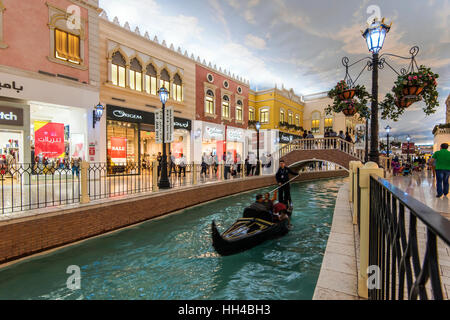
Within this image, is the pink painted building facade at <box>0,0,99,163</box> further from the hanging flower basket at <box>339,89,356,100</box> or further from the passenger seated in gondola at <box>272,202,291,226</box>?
the hanging flower basket at <box>339,89,356,100</box>

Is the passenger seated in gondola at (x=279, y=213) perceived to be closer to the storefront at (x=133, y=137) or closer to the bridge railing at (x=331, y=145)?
the storefront at (x=133, y=137)

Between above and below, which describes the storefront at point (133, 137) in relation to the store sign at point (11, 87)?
below

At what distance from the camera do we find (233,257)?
550 cm

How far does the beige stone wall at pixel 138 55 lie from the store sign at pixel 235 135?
15.7 feet

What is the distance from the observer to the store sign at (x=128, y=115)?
44.1 ft

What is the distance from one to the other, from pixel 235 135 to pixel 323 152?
9339mm

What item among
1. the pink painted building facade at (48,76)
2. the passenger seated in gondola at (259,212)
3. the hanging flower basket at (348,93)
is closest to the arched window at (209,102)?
the pink painted building facade at (48,76)

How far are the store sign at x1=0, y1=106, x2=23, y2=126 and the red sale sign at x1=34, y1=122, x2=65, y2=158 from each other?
1.43 metres

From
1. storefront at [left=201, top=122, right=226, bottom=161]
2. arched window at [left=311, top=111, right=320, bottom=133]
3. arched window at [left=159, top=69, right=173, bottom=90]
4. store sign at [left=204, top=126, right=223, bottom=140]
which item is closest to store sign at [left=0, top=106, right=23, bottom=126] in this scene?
arched window at [left=159, top=69, right=173, bottom=90]

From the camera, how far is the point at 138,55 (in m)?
14.9

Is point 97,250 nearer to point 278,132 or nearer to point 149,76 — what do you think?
point 149,76

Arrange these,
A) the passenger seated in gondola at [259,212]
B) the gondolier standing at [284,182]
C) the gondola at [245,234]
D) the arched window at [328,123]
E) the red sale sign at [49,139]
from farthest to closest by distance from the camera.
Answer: the arched window at [328,123]
the red sale sign at [49,139]
the gondolier standing at [284,182]
the passenger seated in gondola at [259,212]
the gondola at [245,234]

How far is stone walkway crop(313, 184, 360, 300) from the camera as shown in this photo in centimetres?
289
